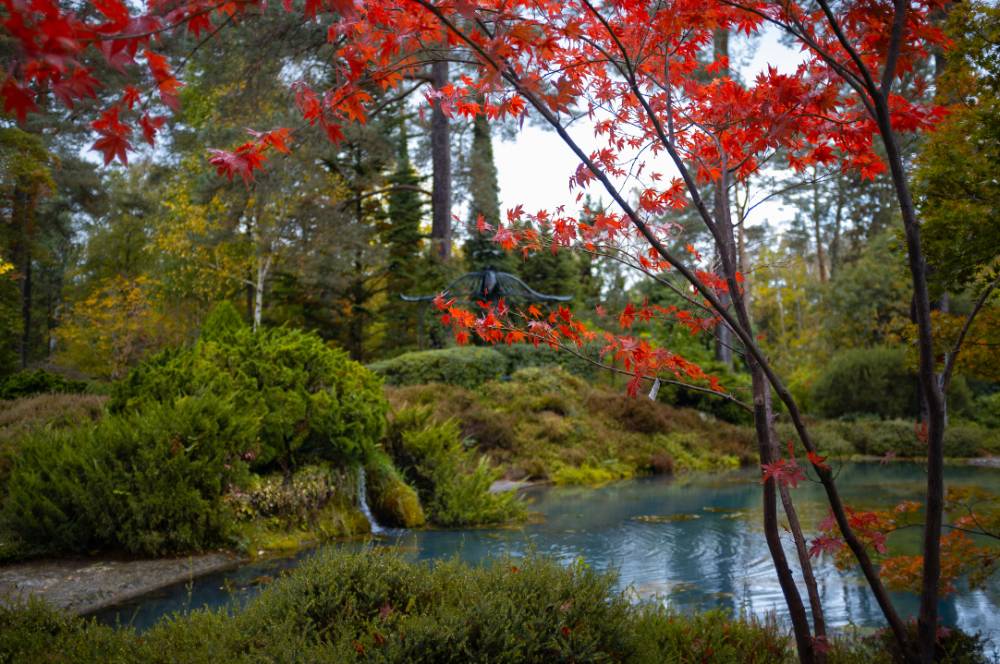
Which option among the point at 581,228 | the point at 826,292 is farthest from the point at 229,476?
the point at 826,292

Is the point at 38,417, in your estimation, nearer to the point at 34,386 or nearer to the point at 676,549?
the point at 34,386

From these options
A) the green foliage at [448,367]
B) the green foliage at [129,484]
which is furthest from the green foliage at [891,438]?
the green foliage at [129,484]

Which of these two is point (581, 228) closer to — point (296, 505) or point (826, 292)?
point (296, 505)

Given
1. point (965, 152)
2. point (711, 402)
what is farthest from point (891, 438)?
point (965, 152)

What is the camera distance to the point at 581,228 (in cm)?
332

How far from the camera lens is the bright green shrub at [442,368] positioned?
14047 millimetres

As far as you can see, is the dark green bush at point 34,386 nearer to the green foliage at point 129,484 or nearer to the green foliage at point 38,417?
the green foliage at point 38,417

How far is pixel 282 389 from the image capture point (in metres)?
6.86

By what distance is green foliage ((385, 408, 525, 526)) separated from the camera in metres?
7.52

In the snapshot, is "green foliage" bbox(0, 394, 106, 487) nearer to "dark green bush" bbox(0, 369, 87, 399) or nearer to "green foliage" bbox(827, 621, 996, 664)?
"dark green bush" bbox(0, 369, 87, 399)

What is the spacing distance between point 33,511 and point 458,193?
1540 centimetres

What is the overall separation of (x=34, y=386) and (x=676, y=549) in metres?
8.84

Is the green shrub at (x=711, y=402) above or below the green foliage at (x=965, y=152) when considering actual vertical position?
below

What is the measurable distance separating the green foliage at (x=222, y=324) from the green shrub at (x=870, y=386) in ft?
45.2
